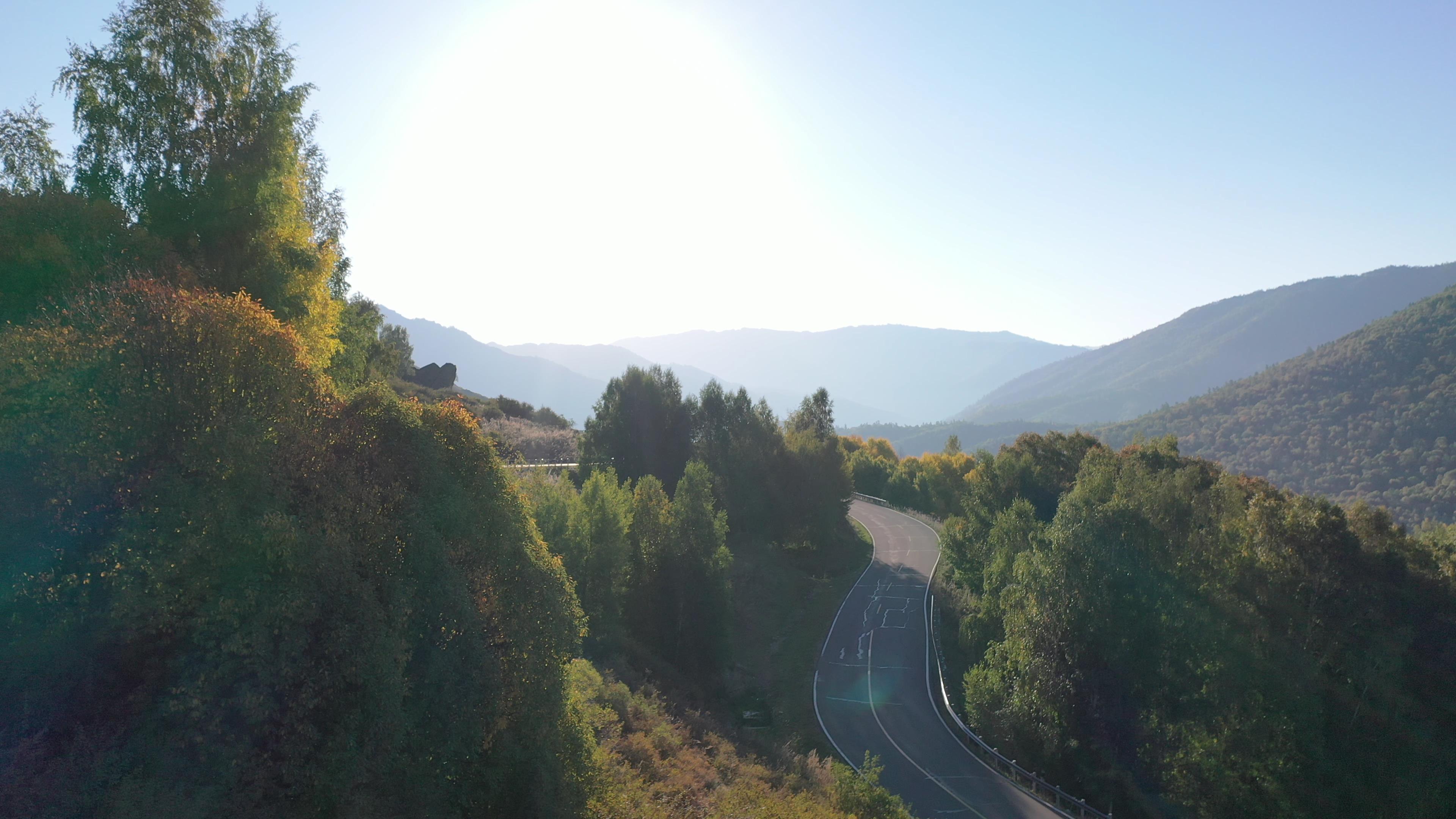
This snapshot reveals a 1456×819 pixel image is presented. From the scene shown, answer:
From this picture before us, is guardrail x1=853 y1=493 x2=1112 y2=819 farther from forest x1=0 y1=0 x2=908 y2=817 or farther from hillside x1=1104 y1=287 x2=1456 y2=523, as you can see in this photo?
hillside x1=1104 y1=287 x2=1456 y2=523

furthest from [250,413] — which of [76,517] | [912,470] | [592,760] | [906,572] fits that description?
[912,470]

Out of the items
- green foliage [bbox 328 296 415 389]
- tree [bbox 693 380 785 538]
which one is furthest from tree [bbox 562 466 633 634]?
tree [bbox 693 380 785 538]

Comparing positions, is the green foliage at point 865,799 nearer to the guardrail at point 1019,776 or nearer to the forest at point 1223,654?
the guardrail at point 1019,776

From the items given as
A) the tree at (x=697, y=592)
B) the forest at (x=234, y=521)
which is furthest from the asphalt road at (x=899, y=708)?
the forest at (x=234, y=521)

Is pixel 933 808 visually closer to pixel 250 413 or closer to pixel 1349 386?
pixel 250 413

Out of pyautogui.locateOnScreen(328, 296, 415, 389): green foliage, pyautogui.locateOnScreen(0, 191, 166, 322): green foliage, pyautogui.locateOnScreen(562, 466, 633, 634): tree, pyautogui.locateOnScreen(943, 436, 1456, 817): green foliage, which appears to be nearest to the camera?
pyautogui.locateOnScreen(0, 191, 166, 322): green foliage
